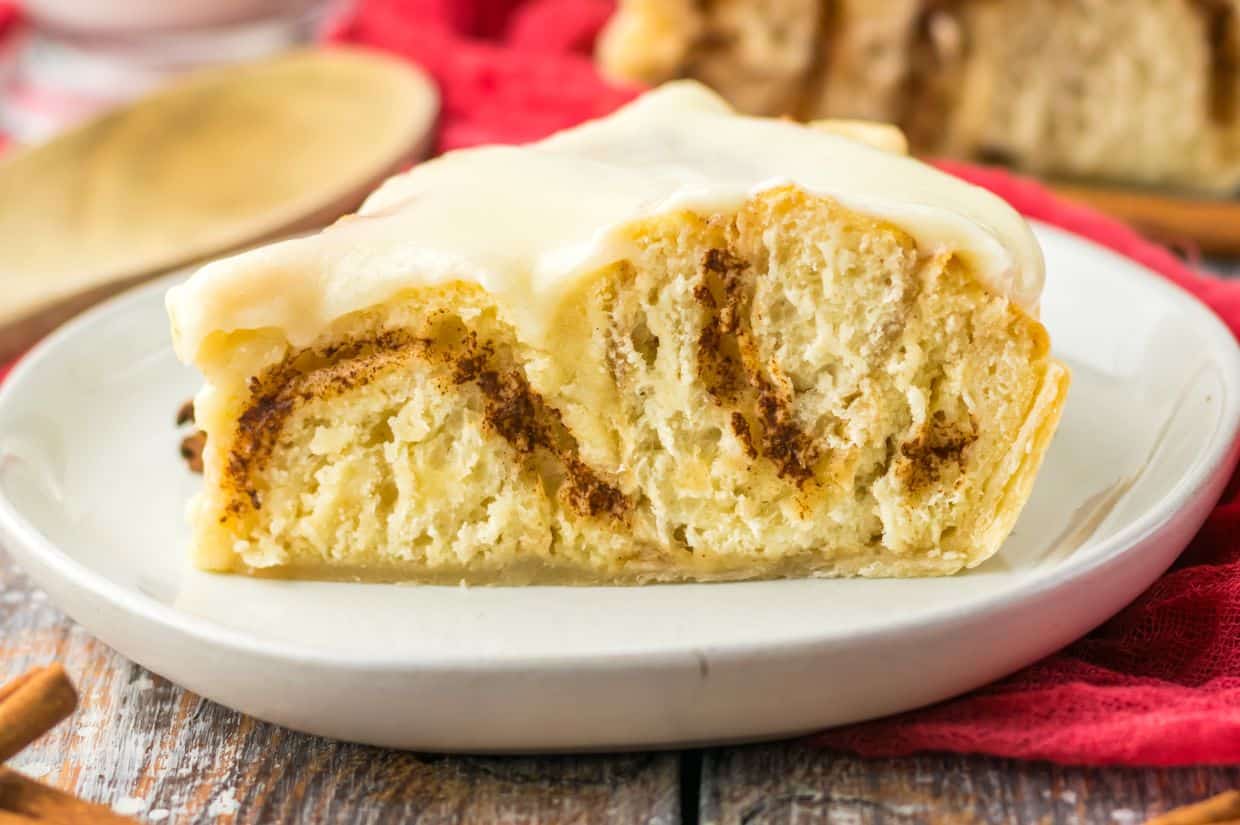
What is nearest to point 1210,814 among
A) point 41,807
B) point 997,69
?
point 41,807

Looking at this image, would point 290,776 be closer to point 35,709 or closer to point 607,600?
point 35,709

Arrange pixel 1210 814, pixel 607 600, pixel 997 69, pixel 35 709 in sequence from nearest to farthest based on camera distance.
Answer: pixel 1210 814
pixel 35 709
pixel 607 600
pixel 997 69

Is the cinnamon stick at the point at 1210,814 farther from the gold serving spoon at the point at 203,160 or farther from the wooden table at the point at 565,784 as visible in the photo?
the gold serving spoon at the point at 203,160

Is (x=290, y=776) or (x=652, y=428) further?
(x=652, y=428)

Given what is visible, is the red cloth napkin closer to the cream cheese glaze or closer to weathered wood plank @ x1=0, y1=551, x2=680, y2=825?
weathered wood plank @ x1=0, y1=551, x2=680, y2=825

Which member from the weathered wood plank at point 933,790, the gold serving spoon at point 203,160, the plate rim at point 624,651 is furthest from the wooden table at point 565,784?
the gold serving spoon at point 203,160

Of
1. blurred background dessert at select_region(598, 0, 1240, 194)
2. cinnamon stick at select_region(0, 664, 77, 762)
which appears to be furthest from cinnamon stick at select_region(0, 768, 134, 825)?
blurred background dessert at select_region(598, 0, 1240, 194)

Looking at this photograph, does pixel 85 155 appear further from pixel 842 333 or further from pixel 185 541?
pixel 842 333
